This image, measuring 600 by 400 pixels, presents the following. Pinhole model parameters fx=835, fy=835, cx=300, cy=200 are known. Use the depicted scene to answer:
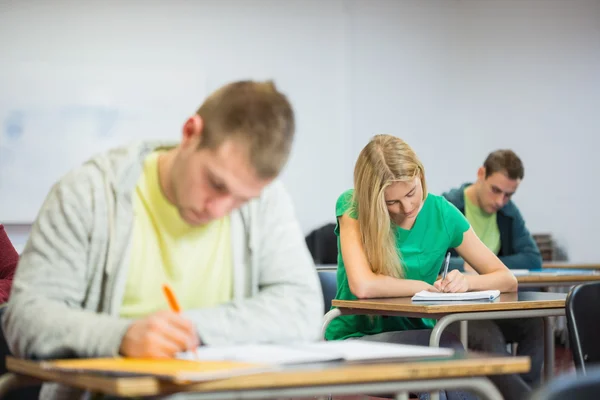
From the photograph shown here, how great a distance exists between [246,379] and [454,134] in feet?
18.2

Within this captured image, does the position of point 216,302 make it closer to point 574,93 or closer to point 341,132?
point 341,132

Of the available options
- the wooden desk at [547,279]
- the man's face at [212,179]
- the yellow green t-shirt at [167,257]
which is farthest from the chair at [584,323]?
the wooden desk at [547,279]

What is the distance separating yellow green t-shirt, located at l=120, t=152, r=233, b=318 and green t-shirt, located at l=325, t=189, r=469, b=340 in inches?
52.2

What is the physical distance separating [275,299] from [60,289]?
0.37m

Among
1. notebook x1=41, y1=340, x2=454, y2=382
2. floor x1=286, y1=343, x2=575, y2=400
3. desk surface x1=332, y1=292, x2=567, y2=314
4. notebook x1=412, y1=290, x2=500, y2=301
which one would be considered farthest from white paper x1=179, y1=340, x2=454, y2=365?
floor x1=286, y1=343, x2=575, y2=400

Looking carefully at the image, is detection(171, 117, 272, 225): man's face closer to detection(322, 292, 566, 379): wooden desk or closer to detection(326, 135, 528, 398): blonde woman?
detection(322, 292, 566, 379): wooden desk

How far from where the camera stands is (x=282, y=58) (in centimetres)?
576

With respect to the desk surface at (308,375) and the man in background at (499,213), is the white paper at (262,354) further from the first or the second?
the man in background at (499,213)

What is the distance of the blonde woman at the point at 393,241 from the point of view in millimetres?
2760

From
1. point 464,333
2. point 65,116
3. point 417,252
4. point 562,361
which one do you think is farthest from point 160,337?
point 562,361

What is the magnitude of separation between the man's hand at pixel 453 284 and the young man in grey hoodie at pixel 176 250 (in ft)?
4.03

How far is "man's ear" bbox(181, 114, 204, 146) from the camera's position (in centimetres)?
133

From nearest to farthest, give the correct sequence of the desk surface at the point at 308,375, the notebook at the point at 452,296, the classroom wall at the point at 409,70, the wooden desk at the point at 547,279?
the desk surface at the point at 308,375, the notebook at the point at 452,296, the wooden desk at the point at 547,279, the classroom wall at the point at 409,70

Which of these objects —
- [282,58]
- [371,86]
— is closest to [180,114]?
[282,58]
